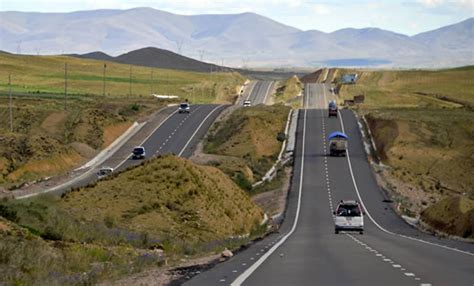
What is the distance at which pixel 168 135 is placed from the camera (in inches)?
4496

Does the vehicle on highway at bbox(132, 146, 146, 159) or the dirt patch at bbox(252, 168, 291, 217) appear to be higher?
the vehicle on highway at bbox(132, 146, 146, 159)

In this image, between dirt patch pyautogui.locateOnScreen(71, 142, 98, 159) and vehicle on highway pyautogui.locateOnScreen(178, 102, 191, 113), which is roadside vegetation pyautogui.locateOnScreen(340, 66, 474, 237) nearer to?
vehicle on highway pyautogui.locateOnScreen(178, 102, 191, 113)

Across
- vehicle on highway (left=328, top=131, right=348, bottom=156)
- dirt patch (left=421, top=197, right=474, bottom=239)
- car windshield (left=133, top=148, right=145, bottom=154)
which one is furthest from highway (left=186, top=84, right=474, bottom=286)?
car windshield (left=133, top=148, right=145, bottom=154)

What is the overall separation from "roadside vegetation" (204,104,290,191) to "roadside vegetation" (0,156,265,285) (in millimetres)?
32267

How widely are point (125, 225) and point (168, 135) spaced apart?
7237cm

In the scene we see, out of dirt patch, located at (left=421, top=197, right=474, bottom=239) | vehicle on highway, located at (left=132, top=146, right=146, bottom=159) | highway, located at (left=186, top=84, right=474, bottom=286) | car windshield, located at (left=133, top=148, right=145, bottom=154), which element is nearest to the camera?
highway, located at (left=186, top=84, right=474, bottom=286)

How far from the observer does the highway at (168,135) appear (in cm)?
9747

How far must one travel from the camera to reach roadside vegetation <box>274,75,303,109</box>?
168m

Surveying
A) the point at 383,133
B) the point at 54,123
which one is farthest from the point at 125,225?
the point at 54,123

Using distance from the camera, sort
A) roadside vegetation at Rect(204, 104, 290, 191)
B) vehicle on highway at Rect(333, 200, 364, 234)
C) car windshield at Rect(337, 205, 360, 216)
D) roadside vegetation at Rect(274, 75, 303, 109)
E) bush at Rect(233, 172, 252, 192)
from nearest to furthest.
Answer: vehicle on highway at Rect(333, 200, 364, 234) < car windshield at Rect(337, 205, 360, 216) < bush at Rect(233, 172, 252, 192) < roadside vegetation at Rect(204, 104, 290, 191) < roadside vegetation at Rect(274, 75, 303, 109)

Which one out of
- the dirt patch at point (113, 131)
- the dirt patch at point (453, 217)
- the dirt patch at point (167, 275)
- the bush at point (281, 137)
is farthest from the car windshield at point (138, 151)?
the dirt patch at point (167, 275)

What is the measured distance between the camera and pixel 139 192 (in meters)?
49.6

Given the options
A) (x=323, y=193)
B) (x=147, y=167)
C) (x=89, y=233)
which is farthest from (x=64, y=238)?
(x=323, y=193)

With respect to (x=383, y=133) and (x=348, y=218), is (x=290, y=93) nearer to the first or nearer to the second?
(x=383, y=133)
